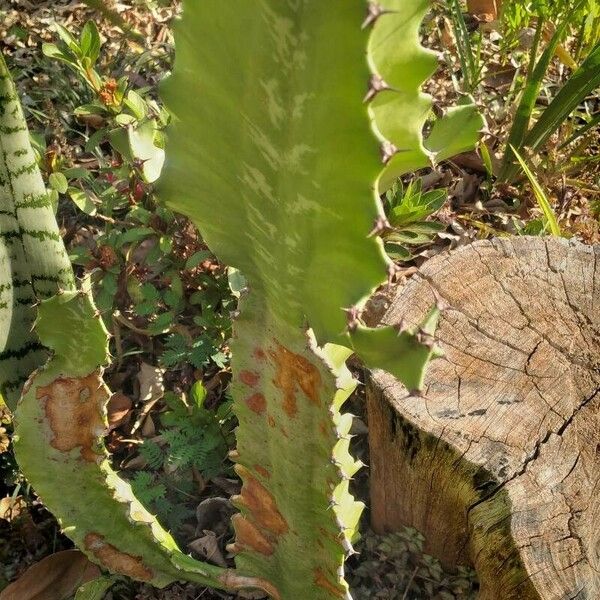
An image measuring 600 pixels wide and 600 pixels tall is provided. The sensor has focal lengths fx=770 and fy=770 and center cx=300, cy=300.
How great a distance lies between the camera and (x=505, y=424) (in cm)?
137

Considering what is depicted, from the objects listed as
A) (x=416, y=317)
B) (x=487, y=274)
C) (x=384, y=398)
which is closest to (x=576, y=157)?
(x=487, y=274)

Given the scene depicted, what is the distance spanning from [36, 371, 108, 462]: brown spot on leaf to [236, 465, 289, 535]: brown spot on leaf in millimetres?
264

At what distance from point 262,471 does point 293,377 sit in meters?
0.28

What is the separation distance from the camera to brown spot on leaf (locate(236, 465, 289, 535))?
1310mm

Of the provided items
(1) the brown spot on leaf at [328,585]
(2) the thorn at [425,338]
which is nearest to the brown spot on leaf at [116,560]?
(1) the brown spot on leaf at [328,585]

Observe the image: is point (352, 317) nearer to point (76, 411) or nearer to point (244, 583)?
point (76, 411)

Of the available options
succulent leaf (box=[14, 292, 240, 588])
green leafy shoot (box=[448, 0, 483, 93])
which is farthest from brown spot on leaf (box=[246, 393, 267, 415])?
green leafy shoot (box=[448, 0, 483, 93])

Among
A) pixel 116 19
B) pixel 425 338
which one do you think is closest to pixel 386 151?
pixel 425 338

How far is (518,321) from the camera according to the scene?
1500 mm

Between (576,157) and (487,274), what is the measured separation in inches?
38.6

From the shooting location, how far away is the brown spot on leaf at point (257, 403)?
3.94 ft

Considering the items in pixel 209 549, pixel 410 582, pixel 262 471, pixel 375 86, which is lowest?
pixel 410 582

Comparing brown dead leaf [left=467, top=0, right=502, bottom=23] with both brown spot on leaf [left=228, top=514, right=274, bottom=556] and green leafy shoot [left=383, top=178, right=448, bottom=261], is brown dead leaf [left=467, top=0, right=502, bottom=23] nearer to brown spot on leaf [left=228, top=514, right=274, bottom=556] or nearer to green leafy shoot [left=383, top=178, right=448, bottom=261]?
green leafy shoot [left=383, top=178, right=448, bottom=261]

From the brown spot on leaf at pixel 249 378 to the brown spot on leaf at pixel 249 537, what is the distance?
33cm
